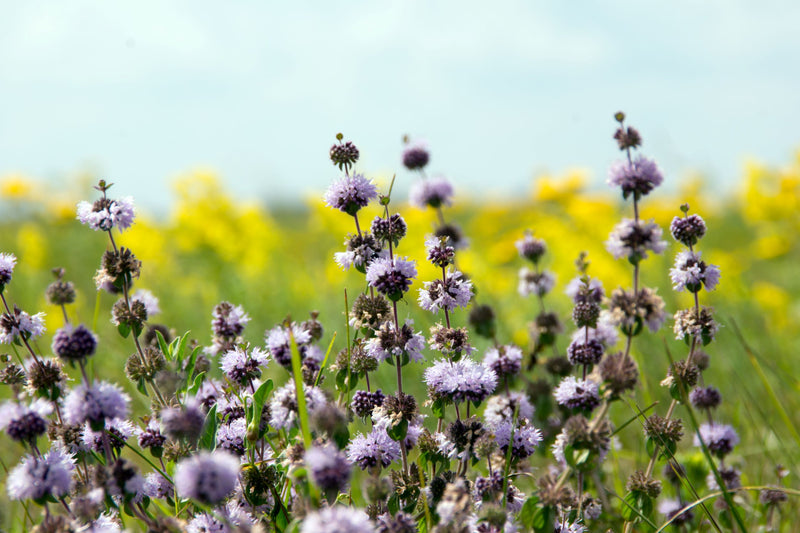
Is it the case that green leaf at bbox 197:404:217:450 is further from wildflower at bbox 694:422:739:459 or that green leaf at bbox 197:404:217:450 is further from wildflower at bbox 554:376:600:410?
wildflower at bbox 694:422:739:459

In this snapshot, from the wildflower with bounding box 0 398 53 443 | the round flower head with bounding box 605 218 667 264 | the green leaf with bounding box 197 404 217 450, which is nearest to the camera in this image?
the wildflower with bounding box 0 398 53 443

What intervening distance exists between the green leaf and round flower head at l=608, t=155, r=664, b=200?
1167 mm

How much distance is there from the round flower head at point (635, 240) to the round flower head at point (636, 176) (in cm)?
8

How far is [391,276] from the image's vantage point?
5.25 ft

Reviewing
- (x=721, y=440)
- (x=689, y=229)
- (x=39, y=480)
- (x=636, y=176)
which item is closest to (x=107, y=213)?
(x=39, y=480)

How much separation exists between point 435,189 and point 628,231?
4.46ft

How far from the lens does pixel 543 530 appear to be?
1.34 meters

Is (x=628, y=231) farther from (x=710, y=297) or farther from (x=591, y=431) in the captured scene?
(x=710, y=297)

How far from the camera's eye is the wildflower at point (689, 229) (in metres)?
1.60

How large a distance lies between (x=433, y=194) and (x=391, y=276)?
3.85 ft

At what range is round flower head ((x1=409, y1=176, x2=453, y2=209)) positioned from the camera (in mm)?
2713

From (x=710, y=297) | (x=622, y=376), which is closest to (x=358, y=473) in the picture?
(x=622, y=376)

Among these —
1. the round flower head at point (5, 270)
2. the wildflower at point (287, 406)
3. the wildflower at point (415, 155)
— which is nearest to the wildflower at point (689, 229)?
the wildflower at point (287, 406)

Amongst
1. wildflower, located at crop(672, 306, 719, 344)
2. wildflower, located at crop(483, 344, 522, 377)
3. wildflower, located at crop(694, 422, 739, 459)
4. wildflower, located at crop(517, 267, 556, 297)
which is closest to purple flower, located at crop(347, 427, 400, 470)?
wildflower, located at crop(483, 344, 522, 377)
